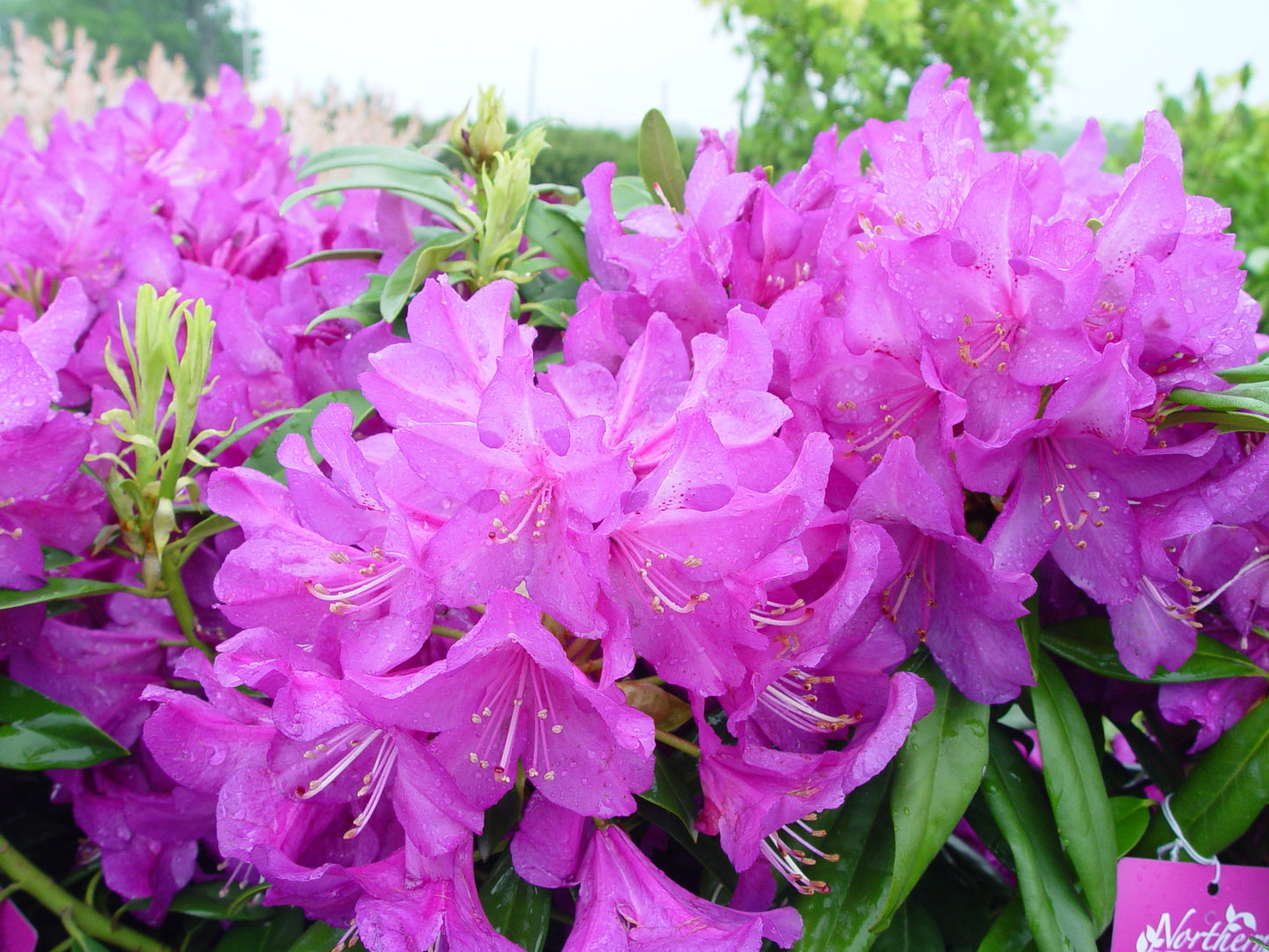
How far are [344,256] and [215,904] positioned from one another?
2.62 feet

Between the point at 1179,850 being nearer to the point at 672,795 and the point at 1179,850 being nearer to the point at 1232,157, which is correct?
the point at 672,795

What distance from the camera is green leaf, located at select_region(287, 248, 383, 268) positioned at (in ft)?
3.93

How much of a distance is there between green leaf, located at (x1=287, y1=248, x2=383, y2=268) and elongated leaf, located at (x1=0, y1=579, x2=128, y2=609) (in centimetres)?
47

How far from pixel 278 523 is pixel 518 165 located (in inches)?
19.6

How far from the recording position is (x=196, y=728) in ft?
2.61

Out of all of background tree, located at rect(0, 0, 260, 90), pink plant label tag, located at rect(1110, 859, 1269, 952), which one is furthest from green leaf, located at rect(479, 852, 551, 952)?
background tree, located at rect(0, 0, 260, 90)

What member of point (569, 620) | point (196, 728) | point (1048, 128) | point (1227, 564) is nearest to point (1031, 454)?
point (1227, 564)

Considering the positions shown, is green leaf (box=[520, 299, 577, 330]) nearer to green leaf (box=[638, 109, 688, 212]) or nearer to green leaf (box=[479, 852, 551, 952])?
green leaf (box=[638, 109, 688, 212])

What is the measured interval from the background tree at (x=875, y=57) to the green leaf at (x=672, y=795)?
733cm

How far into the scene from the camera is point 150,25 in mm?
32312

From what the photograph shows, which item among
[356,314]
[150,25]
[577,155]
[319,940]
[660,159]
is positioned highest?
[660,159]

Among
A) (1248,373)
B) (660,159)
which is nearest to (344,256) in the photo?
(660,159)

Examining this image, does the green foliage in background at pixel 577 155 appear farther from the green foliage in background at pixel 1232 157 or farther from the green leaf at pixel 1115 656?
the green leaf at pixel 1115 656

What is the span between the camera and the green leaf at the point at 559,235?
1.19 m
